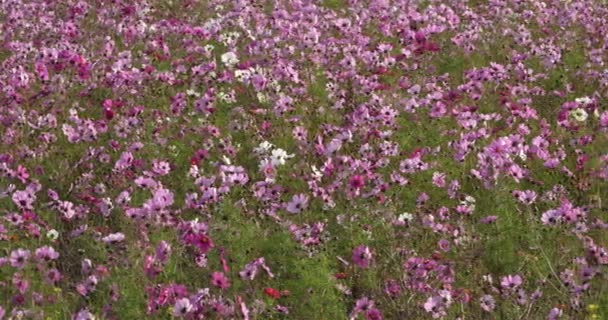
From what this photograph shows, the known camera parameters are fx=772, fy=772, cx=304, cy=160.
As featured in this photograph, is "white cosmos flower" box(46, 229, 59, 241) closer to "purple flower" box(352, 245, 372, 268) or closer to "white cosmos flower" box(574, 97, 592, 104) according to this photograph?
"purple flower" box(352, 245, 372, 268)

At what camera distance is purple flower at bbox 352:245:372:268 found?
175 inches

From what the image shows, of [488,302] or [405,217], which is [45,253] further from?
[488,302]

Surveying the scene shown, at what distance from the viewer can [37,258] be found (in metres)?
4.37

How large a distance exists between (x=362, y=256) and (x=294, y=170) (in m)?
1.54

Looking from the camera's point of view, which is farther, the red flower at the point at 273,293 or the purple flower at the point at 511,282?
the purple flower at the point at 511,282

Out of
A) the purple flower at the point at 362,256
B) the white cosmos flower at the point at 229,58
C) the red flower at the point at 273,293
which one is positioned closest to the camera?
the red flower at the point at 273,293

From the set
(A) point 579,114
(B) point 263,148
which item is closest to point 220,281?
(B) point 263,148

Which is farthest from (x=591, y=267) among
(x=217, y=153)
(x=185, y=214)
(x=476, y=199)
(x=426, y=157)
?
(x=217, y=153)

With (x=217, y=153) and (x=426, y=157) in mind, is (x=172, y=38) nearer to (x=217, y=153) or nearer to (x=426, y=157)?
(x=217, y=153)

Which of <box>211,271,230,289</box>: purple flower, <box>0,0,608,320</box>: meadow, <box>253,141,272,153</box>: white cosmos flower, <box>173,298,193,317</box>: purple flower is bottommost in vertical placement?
<box>0,0,608,320</box>: meadow

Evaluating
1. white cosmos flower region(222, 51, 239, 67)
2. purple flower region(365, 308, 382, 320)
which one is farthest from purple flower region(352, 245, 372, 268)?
white cosmos flower region(222, 51, 239, 67)

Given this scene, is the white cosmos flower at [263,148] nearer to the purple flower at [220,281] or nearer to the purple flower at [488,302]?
the purple flower at [220,281]

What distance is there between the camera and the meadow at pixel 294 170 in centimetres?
433

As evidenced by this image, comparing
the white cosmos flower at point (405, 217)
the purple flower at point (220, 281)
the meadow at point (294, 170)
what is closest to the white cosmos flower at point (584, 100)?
the meadow at point (294, 170)
